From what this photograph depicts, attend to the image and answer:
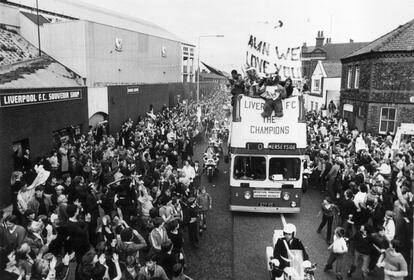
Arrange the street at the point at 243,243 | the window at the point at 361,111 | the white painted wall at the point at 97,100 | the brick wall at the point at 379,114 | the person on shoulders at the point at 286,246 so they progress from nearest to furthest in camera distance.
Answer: the person on shoulders at the point at 286,246, the street at the point at 243,243, the white painted wall at the point at 97,100, the brick wall at the point at 379,114, the window at the point at 361,111

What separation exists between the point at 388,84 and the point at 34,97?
22503mm

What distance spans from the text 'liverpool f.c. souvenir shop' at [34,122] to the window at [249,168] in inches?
302

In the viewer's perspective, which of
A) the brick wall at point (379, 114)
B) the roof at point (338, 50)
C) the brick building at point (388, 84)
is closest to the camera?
the brick building at point (388, 84)

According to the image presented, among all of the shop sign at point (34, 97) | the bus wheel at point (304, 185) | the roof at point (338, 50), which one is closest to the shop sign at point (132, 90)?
the shop sign at point (34, 97)

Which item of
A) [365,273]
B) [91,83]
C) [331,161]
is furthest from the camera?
[91,83]

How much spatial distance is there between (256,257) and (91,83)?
716 inches

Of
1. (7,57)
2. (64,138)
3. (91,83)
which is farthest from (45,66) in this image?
(64,138)

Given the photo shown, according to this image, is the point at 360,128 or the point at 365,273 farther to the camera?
the point at 360,128

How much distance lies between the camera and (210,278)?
844 centimetres

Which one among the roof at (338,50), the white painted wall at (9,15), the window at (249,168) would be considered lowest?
the window at (249,168)

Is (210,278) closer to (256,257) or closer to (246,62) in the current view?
(256,257)

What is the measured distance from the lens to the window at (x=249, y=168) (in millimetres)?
11664

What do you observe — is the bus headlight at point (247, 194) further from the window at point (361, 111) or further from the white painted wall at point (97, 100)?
the window at point (361, 111)

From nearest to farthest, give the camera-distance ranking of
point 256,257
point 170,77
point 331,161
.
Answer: point 256,257 → point 331,161 → point 170,77
